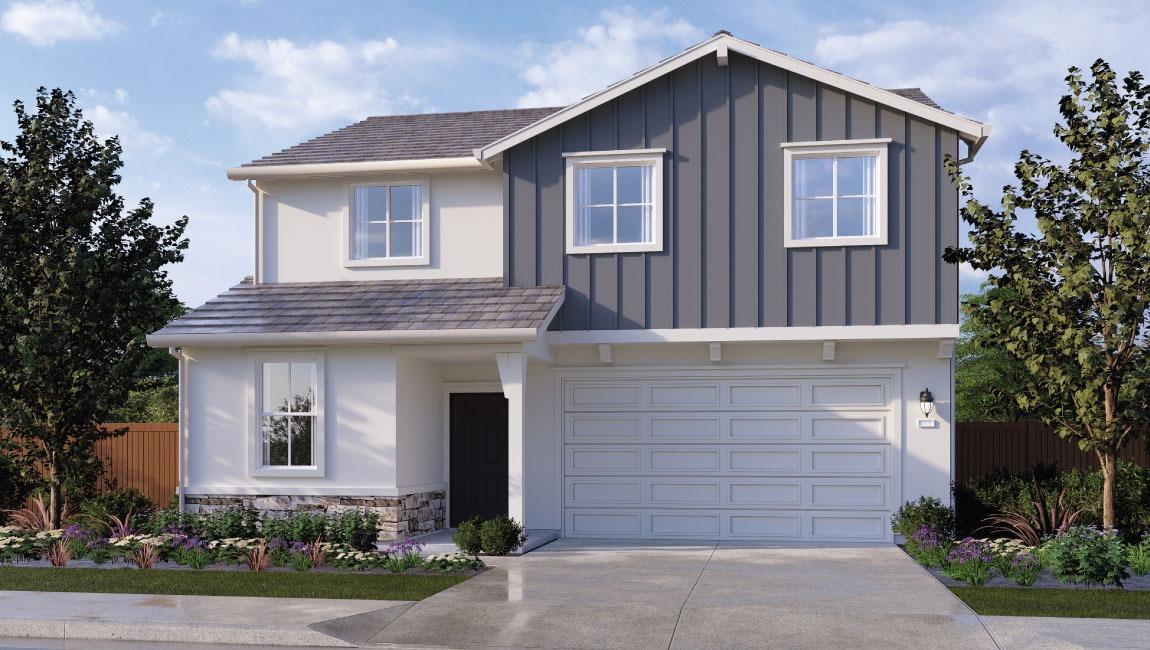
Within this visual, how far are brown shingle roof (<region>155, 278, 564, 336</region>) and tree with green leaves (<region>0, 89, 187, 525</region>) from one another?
139 centimetres

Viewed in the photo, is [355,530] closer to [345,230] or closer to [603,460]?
[603,460]

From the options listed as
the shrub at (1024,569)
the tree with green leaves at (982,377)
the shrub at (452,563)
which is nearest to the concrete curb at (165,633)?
the shrub at (452,563)

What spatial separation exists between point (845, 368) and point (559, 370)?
156 inches

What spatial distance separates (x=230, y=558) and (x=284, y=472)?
232cm

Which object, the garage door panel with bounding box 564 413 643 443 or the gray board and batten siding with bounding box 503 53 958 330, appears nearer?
the gray board and batten siding with bounding box 503 53 958 330

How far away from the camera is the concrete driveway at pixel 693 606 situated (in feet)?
29.5

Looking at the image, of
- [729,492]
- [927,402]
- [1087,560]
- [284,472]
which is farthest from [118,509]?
[1087,560]

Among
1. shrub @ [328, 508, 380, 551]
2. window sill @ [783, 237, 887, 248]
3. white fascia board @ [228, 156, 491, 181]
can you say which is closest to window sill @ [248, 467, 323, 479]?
shrub @ [328, 508, 380, 551]

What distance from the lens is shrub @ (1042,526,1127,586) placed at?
1145 cm

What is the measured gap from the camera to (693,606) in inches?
403

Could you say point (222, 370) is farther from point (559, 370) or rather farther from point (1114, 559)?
point (1114, 559)

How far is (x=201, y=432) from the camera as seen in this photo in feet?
51.5

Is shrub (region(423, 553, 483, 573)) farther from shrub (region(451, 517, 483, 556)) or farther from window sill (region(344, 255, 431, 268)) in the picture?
window sill (region(344, 255, 431, 268))

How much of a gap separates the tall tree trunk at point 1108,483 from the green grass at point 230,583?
24.7 ft
